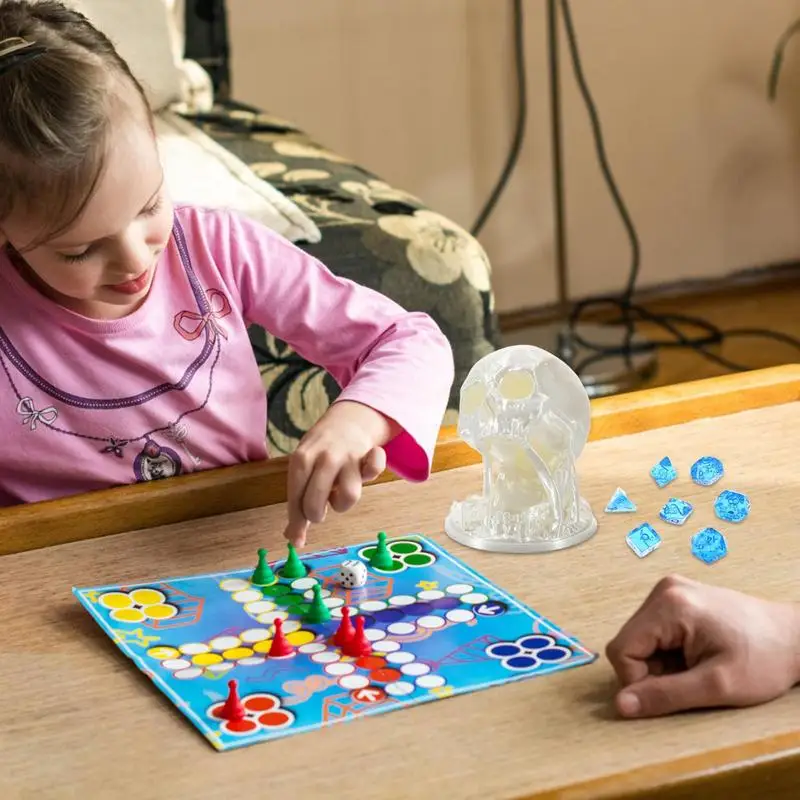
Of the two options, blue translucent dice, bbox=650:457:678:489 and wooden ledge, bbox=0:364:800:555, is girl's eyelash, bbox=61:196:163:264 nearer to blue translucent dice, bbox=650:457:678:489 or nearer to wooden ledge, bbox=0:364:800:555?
wooden ledge, bbox=0:364:800:555

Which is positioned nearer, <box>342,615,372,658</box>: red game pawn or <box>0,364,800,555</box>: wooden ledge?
<box>342,615,372,658</box>: red game pawn

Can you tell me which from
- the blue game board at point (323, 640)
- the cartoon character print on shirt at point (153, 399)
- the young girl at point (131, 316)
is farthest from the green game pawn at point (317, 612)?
the cartoon character print on shirt at point (153, 399)

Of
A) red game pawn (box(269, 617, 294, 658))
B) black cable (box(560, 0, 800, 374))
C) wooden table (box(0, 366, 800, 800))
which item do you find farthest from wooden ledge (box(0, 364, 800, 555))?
black cable (box(560, 0, 800, 374))

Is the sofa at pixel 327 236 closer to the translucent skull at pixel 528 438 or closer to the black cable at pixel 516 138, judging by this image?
the translucent skull at pixel 528 438

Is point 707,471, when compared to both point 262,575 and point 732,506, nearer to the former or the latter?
point 732,506

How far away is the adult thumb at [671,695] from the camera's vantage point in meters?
0.64

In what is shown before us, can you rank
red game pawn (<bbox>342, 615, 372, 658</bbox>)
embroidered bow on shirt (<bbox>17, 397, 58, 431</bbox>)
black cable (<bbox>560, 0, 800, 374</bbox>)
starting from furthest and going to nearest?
black cable (<bbox>560, 0, 800, 374</bbox>) → embroidered bow on shirt (<bbox>17, 397, 58, 431</bbox>) → red game pawn (<bbox>342, 615, 372, 658</bbox>)

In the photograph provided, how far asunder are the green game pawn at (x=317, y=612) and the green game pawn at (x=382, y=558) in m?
0.07

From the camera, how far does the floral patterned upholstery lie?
1513mm

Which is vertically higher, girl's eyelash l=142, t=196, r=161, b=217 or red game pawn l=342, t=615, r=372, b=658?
girl's eyelash l=142, t=196, r=161, b=217

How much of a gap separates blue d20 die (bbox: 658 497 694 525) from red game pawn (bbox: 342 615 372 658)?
239 mm

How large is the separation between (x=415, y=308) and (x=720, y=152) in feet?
5.57

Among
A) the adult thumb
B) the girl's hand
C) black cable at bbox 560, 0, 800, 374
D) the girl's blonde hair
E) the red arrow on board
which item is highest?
the girl's blonde hair

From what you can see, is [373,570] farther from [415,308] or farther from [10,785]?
[415,308]
